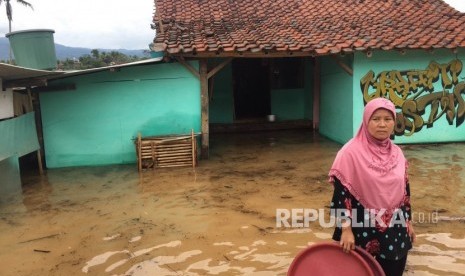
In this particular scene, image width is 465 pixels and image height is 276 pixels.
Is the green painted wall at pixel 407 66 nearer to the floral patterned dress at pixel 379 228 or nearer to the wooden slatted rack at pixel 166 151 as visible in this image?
the wooden slatted rack at pixel 166 151

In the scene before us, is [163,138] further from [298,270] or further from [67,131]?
[298,270]

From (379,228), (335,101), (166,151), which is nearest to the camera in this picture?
(379,228)

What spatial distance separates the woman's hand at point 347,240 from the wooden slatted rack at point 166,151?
5.72 m

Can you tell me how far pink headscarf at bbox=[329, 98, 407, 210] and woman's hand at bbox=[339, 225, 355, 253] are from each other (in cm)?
19

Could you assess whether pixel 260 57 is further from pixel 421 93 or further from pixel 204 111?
pixel 421 93

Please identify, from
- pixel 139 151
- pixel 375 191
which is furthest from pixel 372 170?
pixel 139 151

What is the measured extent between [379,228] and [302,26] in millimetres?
7821

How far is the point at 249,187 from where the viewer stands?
6.30 metres

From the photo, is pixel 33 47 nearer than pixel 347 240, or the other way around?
pixel 347 240

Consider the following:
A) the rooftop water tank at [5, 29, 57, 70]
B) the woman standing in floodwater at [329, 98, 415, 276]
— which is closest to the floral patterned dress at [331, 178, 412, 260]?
the woman standing in floodwater at [329, 98, 415, 276]

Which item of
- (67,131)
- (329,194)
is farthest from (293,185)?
(67,131)

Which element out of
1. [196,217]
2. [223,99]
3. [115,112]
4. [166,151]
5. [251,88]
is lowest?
[196,217]

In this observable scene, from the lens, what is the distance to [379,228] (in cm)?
241

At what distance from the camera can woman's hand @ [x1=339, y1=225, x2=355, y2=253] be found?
2.34 m
